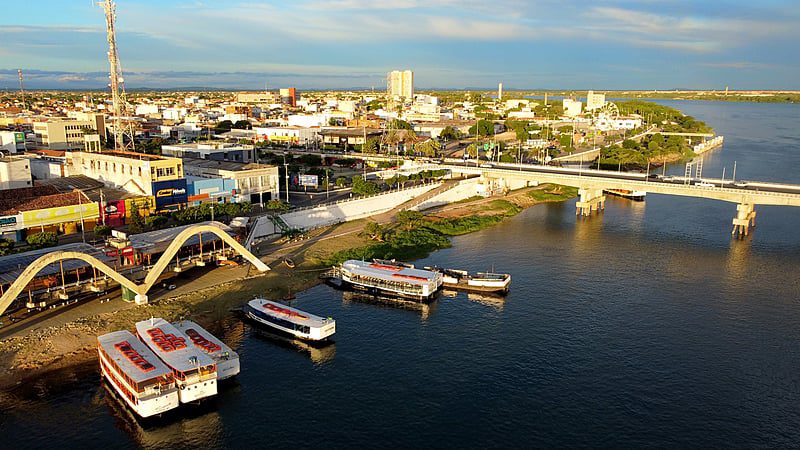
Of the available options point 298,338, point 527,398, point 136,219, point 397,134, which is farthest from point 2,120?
point 527,398

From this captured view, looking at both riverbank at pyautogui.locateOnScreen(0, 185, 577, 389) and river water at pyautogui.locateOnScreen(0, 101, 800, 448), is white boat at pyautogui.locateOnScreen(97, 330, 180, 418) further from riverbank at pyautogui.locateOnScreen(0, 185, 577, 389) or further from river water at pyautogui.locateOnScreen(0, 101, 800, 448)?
riverbank at pyautogui.locateOnScreen(0, 185, 577, 389)

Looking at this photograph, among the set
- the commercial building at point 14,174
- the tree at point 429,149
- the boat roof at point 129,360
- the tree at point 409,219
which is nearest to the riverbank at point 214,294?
the tree at point 409,219

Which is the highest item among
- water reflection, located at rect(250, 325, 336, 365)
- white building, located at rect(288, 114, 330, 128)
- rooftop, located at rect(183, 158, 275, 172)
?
white building, located at rect(288, 114, 330, 128)

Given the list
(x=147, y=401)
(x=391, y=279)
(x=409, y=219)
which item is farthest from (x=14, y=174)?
(x=147, y=401)

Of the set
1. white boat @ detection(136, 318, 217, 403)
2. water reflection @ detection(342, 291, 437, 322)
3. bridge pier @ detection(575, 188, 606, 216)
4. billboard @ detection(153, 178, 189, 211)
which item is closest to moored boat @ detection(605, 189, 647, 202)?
bridge pier @ detection(575, 188, 606, 216)

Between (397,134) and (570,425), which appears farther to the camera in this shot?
(397,134)

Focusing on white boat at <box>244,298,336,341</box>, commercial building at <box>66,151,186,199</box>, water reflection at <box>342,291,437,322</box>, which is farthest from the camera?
commercial building at <box>66,151,186,199</box>

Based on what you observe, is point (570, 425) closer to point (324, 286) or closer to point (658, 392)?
point (658, 392)
